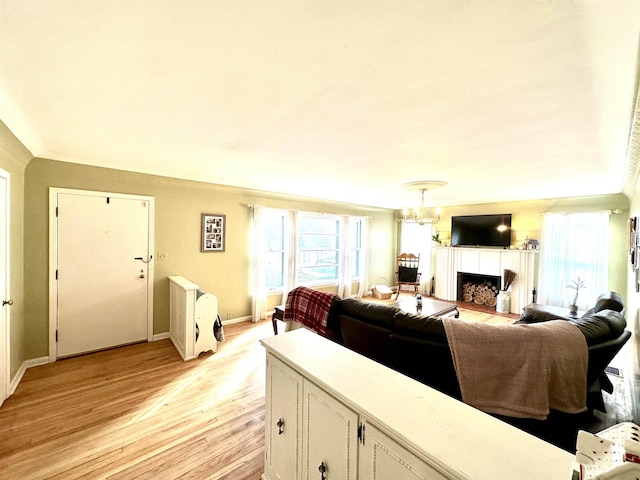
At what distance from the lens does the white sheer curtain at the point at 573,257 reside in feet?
15.1

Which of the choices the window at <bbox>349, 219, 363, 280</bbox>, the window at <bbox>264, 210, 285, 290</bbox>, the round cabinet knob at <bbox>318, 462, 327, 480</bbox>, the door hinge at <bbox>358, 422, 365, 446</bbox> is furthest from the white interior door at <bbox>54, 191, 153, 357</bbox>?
the window at <bbox>349, 219, 363, 280</bbox>

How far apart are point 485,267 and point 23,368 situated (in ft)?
24.8

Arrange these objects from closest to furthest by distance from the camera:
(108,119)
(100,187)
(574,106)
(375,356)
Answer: (574,106) < (108,119) < (375,356) < (100,187)

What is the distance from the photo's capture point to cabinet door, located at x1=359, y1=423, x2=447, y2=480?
80 centimetres

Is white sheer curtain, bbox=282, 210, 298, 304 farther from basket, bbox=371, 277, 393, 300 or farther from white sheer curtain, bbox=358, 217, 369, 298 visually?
basket, bbox=371, 277, 393, 300

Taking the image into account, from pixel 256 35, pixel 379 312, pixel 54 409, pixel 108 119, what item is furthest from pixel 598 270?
pixel 54 409

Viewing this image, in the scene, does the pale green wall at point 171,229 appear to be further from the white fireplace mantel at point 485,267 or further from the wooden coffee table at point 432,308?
the white fireplace mantel at point 485,267

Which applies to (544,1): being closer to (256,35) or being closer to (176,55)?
(256,35)

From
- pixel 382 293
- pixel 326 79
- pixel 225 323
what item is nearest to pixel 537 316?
pixel 382 293

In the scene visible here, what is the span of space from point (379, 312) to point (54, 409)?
2887mm

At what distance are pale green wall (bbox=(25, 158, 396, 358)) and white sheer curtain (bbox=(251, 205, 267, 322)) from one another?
5.0 inches

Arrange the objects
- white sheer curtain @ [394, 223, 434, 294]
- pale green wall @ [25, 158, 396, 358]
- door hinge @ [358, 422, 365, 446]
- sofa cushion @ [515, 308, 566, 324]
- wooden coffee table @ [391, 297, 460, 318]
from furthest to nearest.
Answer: white sheer curtain @ [394, 223, 434, 294], wooden coffee table @ [391, 297, 460, 318], sofa cushion @ [515, 308, 566, 324], pale green wall @ [25, 158, 396, 358], door hinge @ [358, 422, 365, 446]

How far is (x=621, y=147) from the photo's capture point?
2377mm

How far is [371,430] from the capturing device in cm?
95
